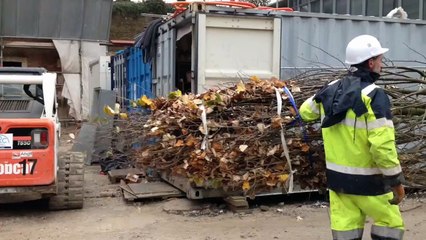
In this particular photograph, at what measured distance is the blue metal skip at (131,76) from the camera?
9359 mm

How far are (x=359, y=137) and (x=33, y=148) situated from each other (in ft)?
12.8

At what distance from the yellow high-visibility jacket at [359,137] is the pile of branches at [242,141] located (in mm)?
1789

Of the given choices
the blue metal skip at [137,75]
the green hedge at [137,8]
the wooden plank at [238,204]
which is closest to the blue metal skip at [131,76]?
the blue metal skip at [137,75]

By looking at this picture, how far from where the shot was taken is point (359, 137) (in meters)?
3.36

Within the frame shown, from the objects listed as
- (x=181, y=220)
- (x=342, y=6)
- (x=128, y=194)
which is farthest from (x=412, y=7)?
(x=181, y=220)

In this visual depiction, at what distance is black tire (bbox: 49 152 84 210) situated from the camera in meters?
6.34

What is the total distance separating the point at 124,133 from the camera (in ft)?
22.6

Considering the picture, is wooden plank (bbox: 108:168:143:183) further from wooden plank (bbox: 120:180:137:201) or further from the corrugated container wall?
the corrugated container wall

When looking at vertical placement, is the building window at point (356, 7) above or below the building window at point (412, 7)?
above

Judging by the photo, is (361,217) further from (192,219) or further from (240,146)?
(192,219)

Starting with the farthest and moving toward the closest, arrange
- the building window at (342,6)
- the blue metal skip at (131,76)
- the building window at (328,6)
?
the building window at (328,6), the building window at (342,6), the blue metal skip at (131,76)

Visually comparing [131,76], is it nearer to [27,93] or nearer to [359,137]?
[27,93]

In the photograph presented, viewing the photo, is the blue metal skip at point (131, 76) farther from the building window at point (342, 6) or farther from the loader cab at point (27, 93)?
the building window at point (342, 6)

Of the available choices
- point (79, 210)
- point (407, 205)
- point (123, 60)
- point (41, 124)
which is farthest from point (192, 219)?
point (123, 60)
